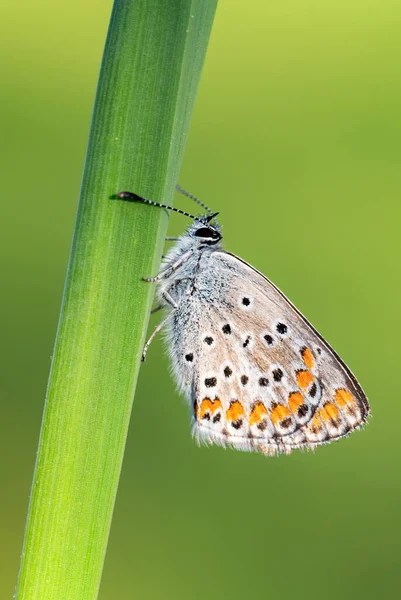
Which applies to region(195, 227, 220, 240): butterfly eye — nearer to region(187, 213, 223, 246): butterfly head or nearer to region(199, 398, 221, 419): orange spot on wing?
region(187, 213, 223, 246): butterfly head

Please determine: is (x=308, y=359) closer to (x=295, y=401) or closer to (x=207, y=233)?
(x=295, y=401)

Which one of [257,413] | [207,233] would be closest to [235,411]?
[257,413]

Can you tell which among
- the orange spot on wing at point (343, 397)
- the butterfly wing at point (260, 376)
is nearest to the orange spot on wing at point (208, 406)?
the butterfly wing at point (260, 376)

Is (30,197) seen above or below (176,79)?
above

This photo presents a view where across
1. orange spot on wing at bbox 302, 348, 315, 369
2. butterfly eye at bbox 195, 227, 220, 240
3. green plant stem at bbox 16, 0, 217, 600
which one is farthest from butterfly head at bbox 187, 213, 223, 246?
green plant stem at bbox 16, 0, 217, 600

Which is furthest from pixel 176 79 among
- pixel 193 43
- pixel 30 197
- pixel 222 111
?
pixel 222 111

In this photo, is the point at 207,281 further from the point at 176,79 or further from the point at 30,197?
the point at 30,197

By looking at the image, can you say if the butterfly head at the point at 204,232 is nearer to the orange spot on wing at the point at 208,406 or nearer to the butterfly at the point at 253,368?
the butterfly at the point at 253,368
